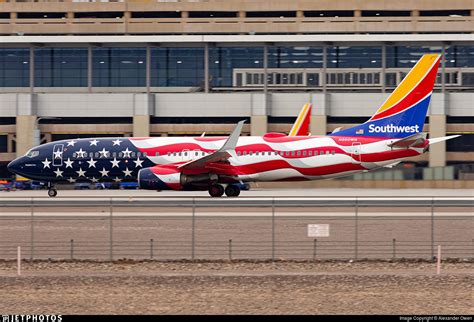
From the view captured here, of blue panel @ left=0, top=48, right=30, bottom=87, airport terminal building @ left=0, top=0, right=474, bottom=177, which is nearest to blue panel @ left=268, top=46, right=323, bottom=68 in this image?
airport terminal building @ left=0, top=0, right=474, bottom=177

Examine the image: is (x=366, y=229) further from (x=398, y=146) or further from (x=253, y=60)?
(x=253, y=60)

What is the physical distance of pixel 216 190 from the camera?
178ft

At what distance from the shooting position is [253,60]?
87125 millimetres

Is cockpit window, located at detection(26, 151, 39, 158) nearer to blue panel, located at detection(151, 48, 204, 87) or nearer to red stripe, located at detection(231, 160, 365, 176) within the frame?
red stripe, located at detection(231, 160, 365, 176)

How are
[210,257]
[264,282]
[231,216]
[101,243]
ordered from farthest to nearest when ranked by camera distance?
[231,216] → [101,243] → [210,257] → [264,282]

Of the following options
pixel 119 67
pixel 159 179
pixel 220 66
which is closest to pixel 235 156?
pixel 159 179

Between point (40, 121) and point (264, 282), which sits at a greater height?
point (40, 121)

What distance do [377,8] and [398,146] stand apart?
155 ft

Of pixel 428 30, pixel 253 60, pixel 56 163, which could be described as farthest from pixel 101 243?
pixel 428 30

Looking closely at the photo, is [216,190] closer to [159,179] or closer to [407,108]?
[159,179]

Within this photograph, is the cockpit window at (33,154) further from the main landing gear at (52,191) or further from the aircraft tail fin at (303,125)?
the aircraft tail fin at (303,125)

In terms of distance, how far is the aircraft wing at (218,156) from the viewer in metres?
53.0

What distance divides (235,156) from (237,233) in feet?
68.0

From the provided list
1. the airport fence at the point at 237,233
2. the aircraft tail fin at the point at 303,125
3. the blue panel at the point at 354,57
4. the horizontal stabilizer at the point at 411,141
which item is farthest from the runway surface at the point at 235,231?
the blue panel at the point at 354,57
